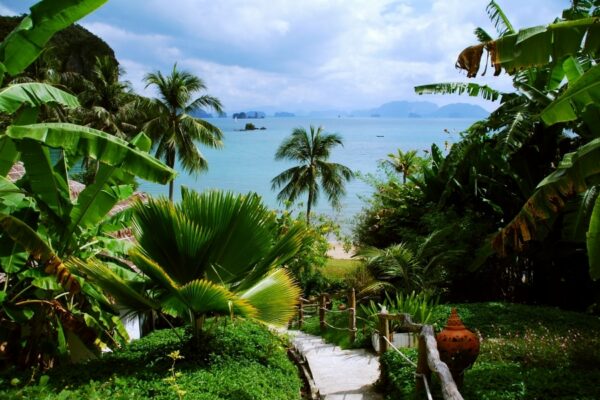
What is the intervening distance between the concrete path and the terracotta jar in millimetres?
2298

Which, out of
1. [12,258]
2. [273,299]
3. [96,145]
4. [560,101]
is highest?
[560,101]

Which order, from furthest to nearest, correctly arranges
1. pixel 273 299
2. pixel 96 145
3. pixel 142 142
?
pixel 142 142, pixel 273 299, pixel 96 145

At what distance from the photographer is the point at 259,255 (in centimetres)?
605

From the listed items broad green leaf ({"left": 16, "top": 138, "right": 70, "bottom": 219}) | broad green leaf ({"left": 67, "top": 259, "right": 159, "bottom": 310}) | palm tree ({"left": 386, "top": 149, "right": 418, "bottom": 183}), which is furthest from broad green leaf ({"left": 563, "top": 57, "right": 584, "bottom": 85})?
palm tree ({"left": 386, "top": 149, "right": 418, "bottom": 183})

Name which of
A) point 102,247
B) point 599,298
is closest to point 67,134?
Answer: point 102,247

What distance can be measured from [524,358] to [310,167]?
25.8m

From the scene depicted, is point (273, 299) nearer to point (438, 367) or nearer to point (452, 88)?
point (438, 367)

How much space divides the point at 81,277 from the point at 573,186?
17.7 ft

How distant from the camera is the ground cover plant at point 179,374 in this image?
4.78 meters

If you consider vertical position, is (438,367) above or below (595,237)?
below

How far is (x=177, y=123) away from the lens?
30.7m

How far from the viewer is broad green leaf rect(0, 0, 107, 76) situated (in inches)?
223

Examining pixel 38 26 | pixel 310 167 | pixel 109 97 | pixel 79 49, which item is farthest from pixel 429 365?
pixel 79 49

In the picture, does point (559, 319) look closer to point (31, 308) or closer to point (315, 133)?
point (31, 308)
